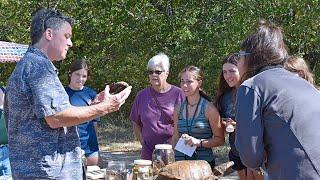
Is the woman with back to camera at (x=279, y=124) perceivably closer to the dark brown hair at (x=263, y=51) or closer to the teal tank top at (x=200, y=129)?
the dark brown hair at (x=263, y=51)

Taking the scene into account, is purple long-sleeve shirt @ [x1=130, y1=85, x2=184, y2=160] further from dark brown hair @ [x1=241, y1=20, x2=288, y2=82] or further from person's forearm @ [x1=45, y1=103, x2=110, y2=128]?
dark brown hair @ [x1=241, y1=20, x2=288, y2=82]

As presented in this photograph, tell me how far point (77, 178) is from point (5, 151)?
7.56ft

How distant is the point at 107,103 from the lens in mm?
2910

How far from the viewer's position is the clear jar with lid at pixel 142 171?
3691 millimetres

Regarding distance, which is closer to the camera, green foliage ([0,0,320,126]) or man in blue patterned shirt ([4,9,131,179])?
man in blue patterned shirt ([4,9,131,179])

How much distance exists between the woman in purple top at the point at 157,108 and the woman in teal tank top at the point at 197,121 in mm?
284

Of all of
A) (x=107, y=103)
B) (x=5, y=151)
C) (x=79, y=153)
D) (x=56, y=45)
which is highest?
(x=56, y=45)

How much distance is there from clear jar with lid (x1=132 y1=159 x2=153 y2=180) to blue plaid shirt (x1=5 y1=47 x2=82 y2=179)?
2.93 ft

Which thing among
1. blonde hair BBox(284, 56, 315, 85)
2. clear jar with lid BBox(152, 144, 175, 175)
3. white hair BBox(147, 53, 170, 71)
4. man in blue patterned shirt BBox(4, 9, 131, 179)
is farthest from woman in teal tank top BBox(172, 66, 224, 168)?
man in blue patterned shirt BBox(4, 9, 131, 179)

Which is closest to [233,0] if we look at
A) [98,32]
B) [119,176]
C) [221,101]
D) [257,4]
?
[257,4]

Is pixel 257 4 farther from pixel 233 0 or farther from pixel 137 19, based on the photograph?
pixel 137 19

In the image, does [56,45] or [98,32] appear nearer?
[56,45]

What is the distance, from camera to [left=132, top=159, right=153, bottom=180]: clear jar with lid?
3.69 meters

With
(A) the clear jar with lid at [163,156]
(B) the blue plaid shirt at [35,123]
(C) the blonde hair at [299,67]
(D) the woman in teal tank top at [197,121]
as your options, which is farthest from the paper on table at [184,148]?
(B) the blue plaid shirt at [35,123]
